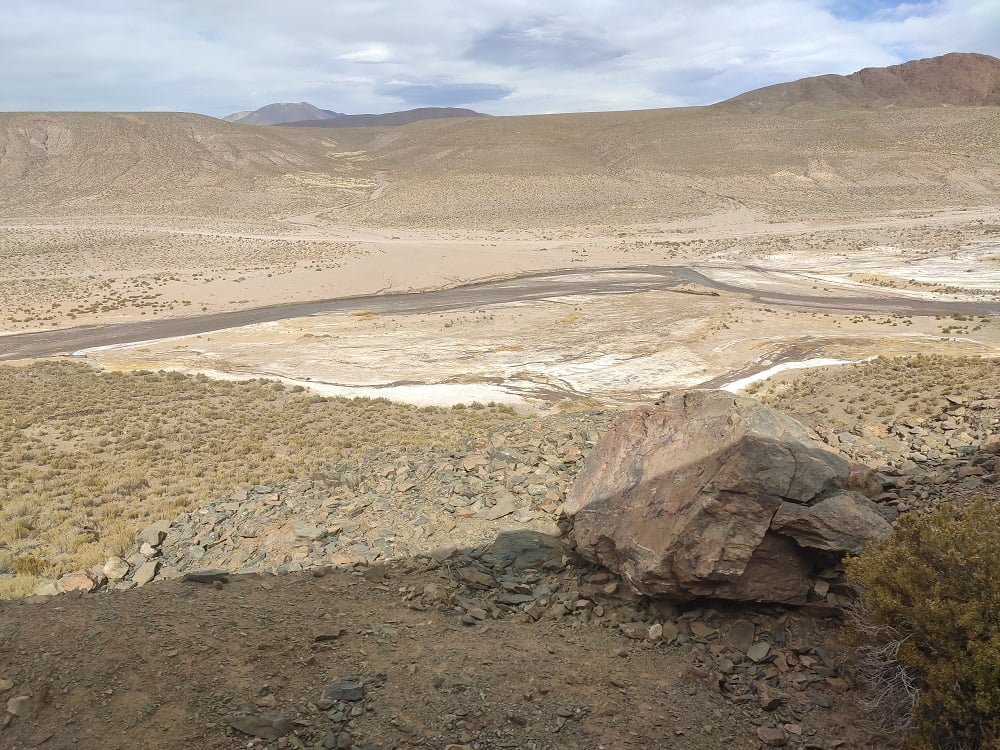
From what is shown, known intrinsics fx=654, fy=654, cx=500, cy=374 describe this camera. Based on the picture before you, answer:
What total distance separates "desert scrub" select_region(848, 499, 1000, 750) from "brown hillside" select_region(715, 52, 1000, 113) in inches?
6946

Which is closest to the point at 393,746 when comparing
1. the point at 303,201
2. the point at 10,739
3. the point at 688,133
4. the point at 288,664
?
the point at 288,664

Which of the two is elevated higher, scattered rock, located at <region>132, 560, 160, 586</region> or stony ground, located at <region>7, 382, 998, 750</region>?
stony ground, located at <region>7, 382, 998, 750</region>

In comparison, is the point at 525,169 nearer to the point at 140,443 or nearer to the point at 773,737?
the point at 140,443

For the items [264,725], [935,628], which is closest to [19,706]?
[264,725]

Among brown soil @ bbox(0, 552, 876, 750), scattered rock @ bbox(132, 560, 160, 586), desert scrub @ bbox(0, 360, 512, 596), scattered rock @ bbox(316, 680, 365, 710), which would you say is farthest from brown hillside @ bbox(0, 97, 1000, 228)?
scattered rock @ bbox(316, 680, 365, 710)

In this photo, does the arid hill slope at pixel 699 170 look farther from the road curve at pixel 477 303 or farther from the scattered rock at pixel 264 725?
the scattered rock at pixel 264 725

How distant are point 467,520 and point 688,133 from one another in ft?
400

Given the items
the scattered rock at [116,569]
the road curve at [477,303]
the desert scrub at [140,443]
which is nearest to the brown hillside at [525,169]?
the road curve at [477,303]

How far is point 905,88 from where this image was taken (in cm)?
17650

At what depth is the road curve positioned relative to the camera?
33.2 m

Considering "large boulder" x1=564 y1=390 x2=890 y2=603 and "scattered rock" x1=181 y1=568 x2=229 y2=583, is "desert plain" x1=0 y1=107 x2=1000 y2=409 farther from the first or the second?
"scattered rock" x1=181 y1=568 x2=229 y2=583

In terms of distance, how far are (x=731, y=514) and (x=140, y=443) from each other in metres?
17.1

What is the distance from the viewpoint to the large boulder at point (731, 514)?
6773 mm

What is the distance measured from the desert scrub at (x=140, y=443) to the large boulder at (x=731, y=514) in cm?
873
